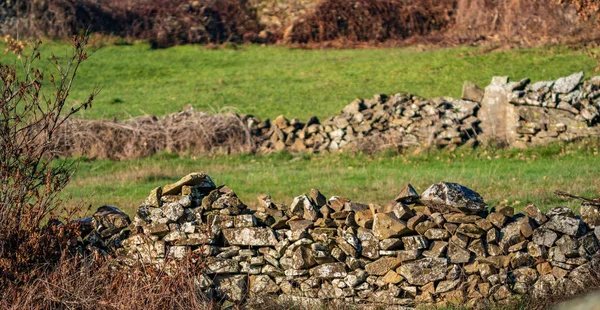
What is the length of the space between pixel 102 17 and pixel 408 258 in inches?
1370

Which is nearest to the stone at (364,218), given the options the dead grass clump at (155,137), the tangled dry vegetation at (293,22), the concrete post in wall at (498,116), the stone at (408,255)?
the stone at (408,255)

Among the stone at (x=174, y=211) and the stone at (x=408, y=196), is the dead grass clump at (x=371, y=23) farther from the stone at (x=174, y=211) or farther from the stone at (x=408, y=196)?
the stone at (x=174, y=211)

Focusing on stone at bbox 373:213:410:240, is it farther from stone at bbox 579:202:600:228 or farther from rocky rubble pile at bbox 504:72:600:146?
rocky rubble pile at bbox 504:72:600:146

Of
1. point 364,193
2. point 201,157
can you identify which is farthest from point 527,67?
point 364,193

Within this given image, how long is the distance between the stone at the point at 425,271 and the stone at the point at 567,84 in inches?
558

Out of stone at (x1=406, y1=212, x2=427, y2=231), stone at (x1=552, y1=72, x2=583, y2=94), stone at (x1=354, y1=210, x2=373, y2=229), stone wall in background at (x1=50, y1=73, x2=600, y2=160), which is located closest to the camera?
stone at (x1=406, y1=212, x2=427, y2=231)

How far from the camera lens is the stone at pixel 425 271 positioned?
9.02 m

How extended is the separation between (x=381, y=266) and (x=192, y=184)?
7.72ft

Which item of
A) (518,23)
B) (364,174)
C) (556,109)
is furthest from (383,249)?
(518,23)

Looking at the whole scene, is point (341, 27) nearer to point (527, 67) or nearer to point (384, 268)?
point (527, 67)

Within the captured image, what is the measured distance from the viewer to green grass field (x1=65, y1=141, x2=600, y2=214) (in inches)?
607

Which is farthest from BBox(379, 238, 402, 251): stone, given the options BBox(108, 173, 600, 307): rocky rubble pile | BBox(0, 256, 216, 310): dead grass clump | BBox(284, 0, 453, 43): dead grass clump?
BBox(284, 0, 453, 43): dead grass clump

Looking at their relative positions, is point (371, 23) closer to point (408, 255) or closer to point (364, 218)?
point (364, 218)

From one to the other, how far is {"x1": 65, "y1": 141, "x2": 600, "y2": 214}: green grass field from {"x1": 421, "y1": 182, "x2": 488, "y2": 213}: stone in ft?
15.3
